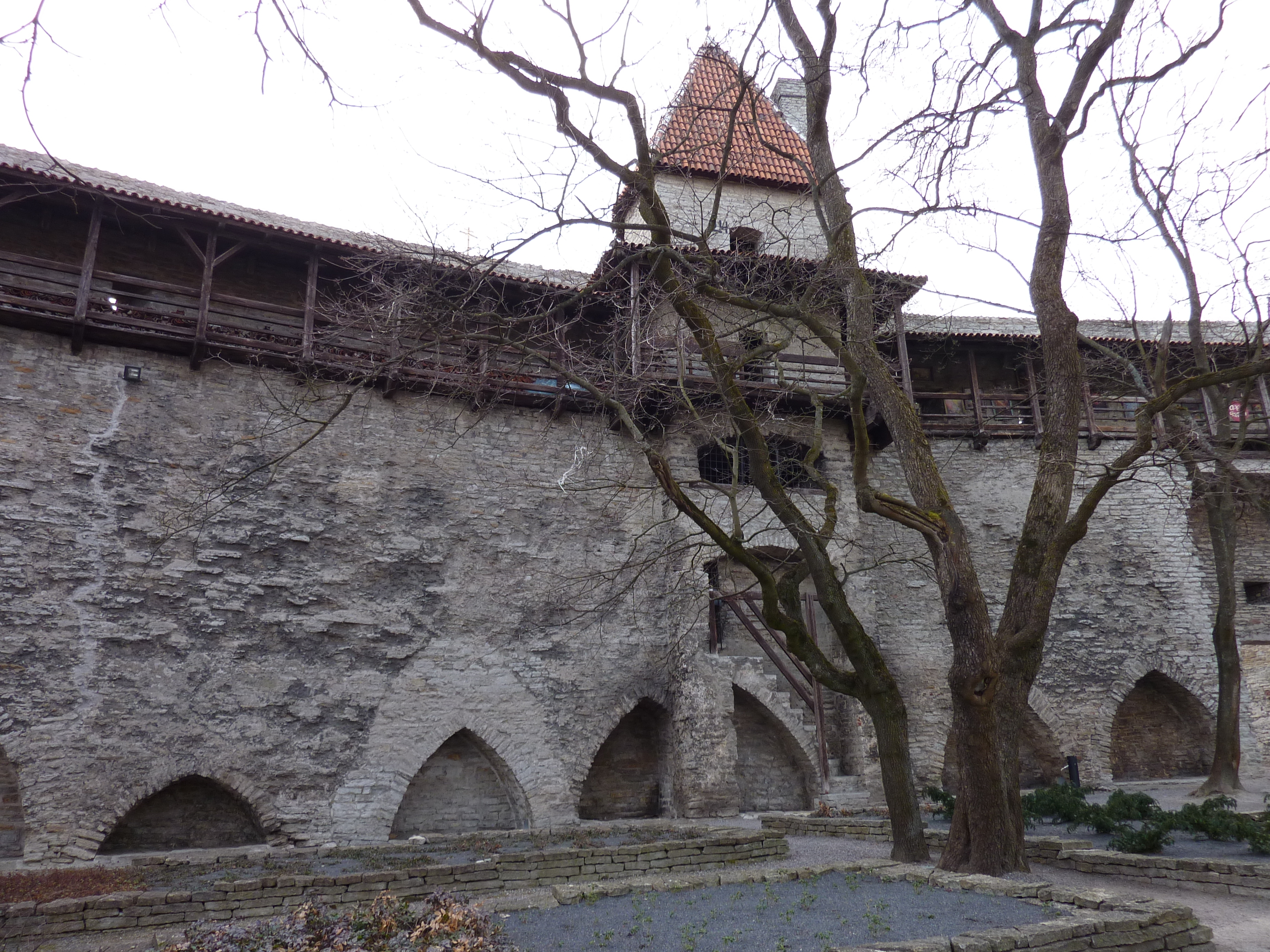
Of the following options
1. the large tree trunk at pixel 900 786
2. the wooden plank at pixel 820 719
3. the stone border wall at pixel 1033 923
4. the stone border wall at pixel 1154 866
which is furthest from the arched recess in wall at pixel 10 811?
the wooden plank at pixel 820 719

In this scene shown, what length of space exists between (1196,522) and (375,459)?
47.4 feet

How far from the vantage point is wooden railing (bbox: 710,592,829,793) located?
11.9 metres

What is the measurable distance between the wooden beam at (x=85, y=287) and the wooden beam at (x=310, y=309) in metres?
2.38

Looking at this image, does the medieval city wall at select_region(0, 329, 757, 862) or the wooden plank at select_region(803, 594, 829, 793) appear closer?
the medieval city wall at select_region(0, 329, 757, 862)

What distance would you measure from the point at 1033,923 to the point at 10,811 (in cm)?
974

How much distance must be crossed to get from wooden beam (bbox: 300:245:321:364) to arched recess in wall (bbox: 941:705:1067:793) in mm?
11044

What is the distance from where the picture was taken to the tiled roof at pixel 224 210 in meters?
9.85

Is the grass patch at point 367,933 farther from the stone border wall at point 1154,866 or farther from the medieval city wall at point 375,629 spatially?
the stone border wall at point 1154,866

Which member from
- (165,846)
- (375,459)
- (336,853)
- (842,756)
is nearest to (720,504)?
(842,756)

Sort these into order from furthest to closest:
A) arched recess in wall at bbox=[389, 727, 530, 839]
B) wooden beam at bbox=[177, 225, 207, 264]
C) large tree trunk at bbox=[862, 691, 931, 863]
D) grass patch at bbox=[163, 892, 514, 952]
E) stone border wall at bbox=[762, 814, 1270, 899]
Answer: arched recess in wall at bbox=[389, 727, 530, 839], wooden beam at bbox=[177, 225, 207, 264], large tree trunk at bbox=[862, 691, 931, 863], stone border wall at bbox=[762, 814, 1270, 899], grass patch at bbox=[163, 892, 514, 952]

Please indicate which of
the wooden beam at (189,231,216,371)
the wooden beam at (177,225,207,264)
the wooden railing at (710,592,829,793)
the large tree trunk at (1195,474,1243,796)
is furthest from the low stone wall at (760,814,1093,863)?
the wooden beam at (177,225,207,264)

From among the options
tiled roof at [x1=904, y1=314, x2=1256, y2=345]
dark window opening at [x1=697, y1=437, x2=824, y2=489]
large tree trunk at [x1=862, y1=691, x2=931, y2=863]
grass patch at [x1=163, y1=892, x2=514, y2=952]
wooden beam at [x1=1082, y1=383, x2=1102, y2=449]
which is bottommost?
grass patch at [x1=163, y1=892, x2=514, y2=952]

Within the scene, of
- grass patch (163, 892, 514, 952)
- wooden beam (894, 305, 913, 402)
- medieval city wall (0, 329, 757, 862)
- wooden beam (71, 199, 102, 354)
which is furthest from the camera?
wooden beam (894, 305, 913, 402)

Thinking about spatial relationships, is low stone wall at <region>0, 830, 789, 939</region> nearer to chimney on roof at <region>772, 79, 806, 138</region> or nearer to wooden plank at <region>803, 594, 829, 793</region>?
wooden plank at <region>803, 594, 829, 793</region>
